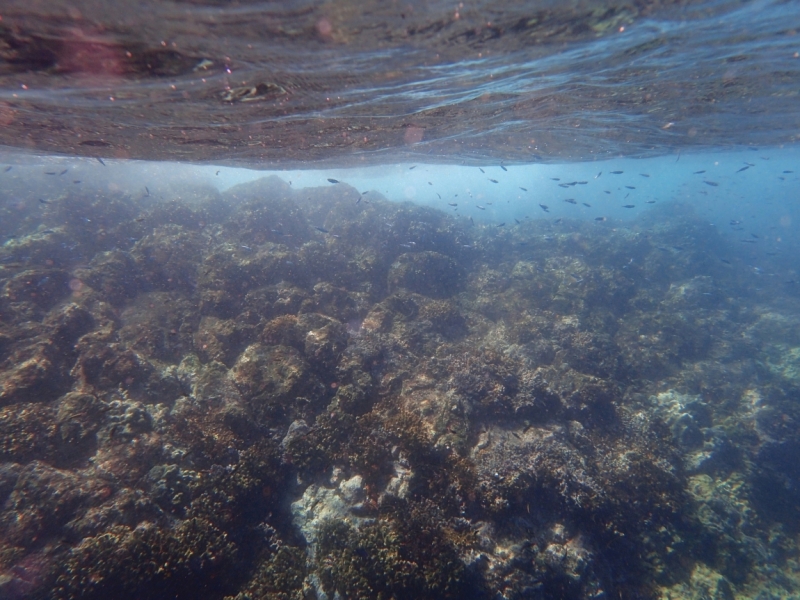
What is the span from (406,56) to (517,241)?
78.7ft

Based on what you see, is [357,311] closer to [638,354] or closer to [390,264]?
[390,264]

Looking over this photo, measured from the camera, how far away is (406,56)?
8062mm

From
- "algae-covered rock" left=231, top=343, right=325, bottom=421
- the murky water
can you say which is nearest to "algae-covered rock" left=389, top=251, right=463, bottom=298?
the murky water

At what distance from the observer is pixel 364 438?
8.39 m

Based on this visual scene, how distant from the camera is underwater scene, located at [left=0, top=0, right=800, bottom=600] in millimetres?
6324

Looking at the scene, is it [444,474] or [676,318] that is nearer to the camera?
[444,474]

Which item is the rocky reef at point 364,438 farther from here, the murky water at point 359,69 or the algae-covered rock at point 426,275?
the murky water at point 359,69

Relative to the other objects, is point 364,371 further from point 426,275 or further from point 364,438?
point 426,275

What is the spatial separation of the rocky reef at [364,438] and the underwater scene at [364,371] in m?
0.07

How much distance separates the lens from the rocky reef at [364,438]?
6.47 metres

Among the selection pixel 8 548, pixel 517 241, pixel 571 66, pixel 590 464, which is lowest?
pixel 517 241

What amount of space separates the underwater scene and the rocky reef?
0.22 ft

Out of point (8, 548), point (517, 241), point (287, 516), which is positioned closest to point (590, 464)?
point (287, 516)

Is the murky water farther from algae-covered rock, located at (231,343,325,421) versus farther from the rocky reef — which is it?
algae-covered rock, located at (231,343,325,421)
